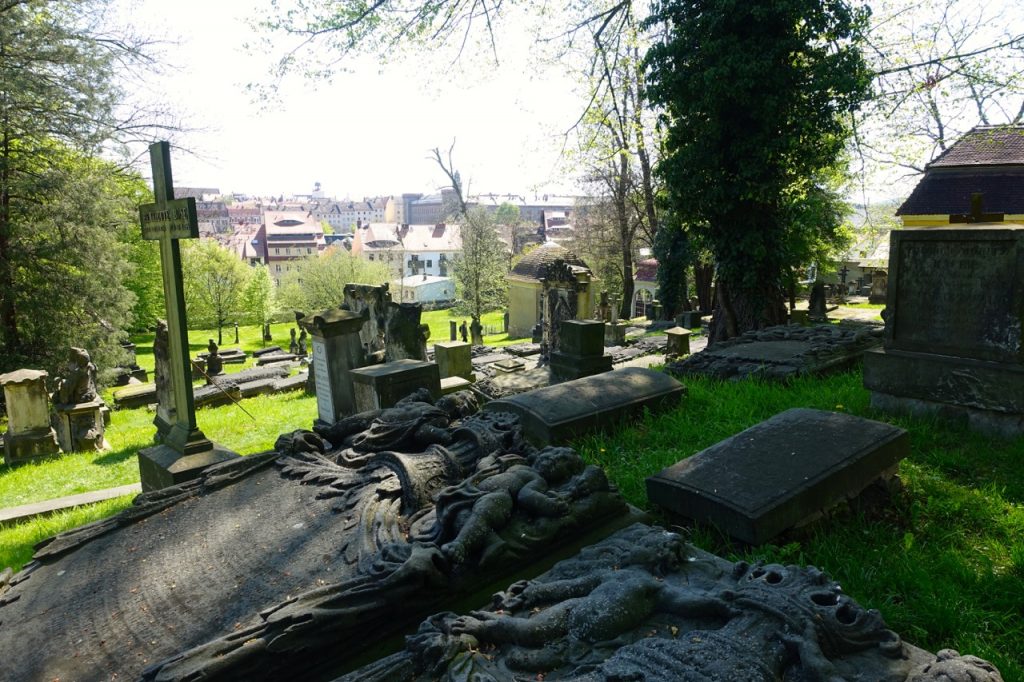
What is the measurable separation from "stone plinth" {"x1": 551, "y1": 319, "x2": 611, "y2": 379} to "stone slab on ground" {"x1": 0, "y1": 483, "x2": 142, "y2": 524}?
5552 mm

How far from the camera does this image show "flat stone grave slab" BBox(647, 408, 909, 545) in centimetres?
325

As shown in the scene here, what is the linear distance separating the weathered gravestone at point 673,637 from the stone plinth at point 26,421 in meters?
11.4

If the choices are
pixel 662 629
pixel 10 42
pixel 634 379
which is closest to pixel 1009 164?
pixel 634 379

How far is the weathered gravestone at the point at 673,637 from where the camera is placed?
6.32 ft

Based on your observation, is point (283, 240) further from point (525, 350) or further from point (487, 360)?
point (487, 360)

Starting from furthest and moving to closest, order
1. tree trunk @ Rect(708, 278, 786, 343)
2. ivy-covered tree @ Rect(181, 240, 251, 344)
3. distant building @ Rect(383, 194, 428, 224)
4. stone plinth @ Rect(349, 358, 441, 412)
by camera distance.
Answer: distant building @ Rect(383, 194, 428, 224)
ivy-covered tree @ Rect(181, 240, 251, 344)
tree trunk @ Rect(708, 278, 786, 343)
stone plinth @ Rect(349, 358, 441, 412)

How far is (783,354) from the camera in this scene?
25.3 ft

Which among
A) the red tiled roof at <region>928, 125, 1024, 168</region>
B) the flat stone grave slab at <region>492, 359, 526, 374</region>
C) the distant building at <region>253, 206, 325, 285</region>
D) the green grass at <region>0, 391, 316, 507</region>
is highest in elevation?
the distant building at <region>253, 206, 325, 285</region>

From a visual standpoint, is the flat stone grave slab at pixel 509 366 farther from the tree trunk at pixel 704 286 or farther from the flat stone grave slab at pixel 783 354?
the tree trunk at pixel 704 286

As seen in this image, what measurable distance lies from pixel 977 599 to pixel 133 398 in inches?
657

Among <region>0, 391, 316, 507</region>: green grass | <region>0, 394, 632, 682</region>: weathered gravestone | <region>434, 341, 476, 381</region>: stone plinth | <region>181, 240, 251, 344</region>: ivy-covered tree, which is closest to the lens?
<region>0, 394, 632, 682</region>: weathered gravestone

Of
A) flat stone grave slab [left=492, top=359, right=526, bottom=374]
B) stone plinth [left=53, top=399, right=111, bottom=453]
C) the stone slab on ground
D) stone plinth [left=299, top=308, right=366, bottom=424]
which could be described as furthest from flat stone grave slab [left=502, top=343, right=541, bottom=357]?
the stone slab on ground

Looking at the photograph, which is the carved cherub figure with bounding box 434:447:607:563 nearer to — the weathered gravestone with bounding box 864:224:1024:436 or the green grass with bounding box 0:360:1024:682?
the green grass with bounding box 0:360:1024:682

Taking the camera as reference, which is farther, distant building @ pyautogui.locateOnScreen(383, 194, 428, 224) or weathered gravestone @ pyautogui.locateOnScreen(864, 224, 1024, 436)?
distant building @ pyautogui.locateOnScreen(383, 194, 428, 224)
